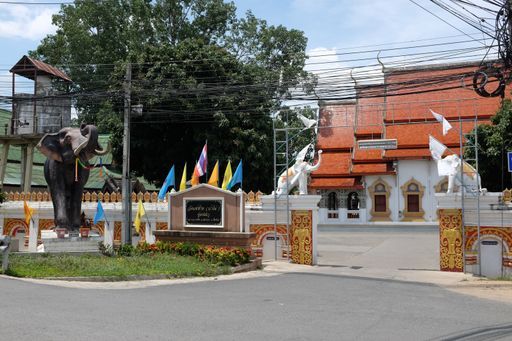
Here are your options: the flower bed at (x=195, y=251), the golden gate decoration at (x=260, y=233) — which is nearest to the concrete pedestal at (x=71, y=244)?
the flower bed at (x=195, y=251)

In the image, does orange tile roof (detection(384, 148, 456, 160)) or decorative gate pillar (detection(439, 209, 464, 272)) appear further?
orange tile roof (detection(384, 148, 456, 160))

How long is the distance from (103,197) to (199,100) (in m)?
9.64

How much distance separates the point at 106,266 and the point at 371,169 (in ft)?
93.2

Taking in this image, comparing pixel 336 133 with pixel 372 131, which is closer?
pixel 372 131

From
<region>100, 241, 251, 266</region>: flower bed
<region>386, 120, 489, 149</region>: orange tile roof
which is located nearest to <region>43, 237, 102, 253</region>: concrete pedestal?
<region>100, 241, 251, 266</region>: flower bed

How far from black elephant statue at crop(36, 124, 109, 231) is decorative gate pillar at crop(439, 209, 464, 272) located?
10377 mm

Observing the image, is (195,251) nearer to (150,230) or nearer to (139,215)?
(139,215)

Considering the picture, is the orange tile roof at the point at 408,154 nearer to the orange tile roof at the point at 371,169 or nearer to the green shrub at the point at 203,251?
the orange tile roof at the point at 371,169

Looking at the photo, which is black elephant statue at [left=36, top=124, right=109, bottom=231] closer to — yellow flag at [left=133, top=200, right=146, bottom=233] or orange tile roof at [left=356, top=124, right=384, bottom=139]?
yellow flag at [left=133, top=200, right=146, bottom=233]

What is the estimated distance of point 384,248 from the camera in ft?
75.0

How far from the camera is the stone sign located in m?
17.5

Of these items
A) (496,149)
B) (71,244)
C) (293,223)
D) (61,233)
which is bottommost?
(71,244)

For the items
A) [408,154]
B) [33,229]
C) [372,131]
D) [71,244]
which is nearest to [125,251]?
[71,244]

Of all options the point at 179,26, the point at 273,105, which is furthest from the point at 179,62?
the point at 179,26
